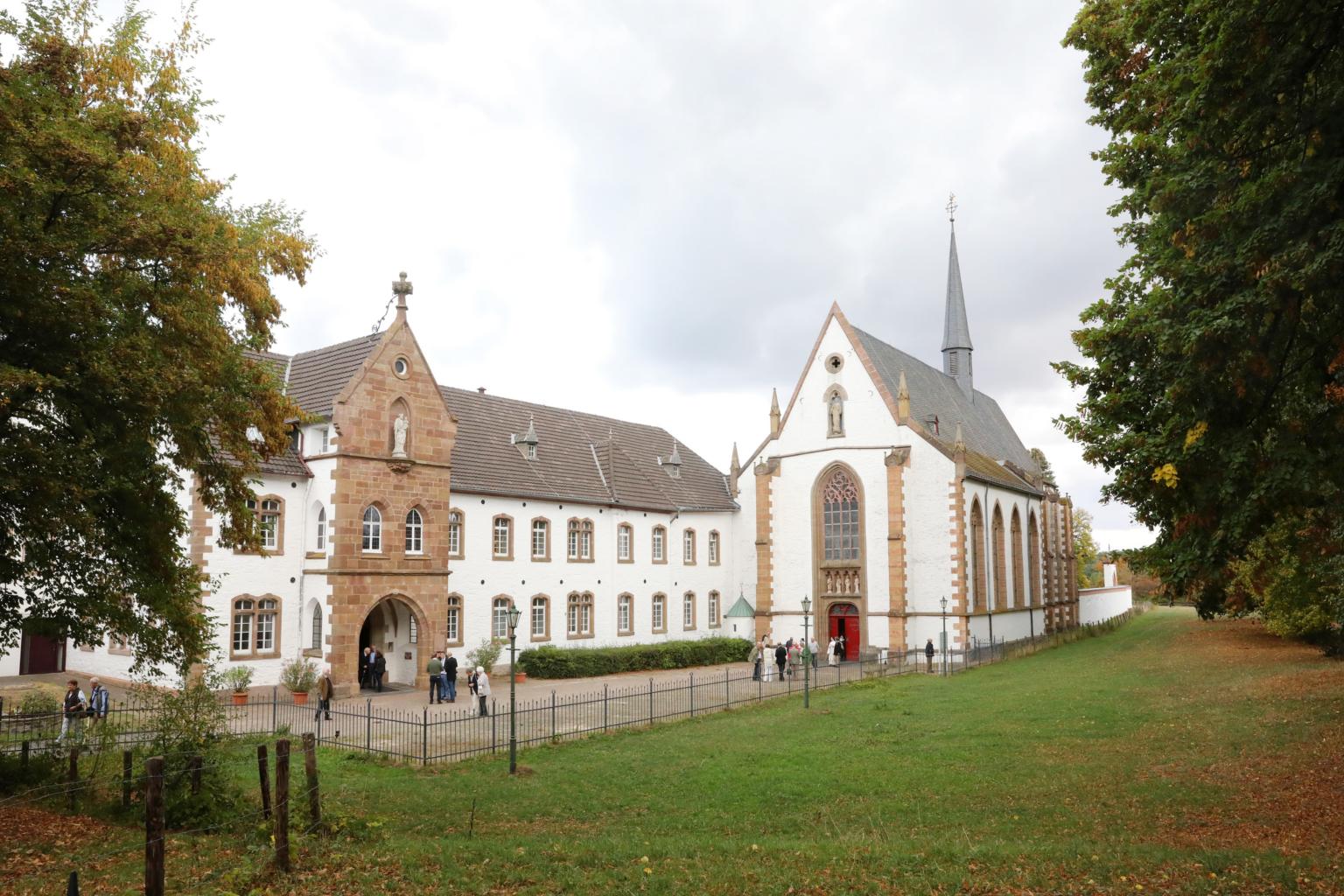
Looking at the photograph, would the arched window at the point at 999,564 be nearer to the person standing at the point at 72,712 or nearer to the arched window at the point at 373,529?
the arched window at the point at 373,529

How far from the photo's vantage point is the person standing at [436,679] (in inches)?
1029

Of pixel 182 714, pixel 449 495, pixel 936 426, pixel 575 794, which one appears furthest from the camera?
pixel 936 426

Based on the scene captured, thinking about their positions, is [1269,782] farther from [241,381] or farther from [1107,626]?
[1107,626]

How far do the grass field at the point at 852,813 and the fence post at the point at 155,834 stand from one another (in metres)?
1.30

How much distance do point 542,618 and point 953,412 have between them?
25.9 metres

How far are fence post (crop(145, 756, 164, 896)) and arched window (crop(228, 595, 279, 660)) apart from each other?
→ 818 inches

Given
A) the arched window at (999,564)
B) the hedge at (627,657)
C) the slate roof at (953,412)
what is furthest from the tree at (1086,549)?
the hedge at (627,657)

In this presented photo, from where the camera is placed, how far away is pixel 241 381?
546 inches

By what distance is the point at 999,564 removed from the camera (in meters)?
46.0

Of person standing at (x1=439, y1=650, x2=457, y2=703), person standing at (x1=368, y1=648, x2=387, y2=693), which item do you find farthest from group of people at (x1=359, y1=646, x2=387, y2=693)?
person standing at (x1=439, y1=650, x2=457, y2=703)

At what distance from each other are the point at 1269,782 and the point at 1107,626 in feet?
161

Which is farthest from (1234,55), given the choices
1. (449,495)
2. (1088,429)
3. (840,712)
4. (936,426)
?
(936,426)

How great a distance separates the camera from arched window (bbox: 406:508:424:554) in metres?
30.2

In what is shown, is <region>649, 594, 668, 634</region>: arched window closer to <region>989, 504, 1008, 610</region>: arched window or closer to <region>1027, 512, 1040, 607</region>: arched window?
<region>989, 504, 1008, 610</region>: arched window
